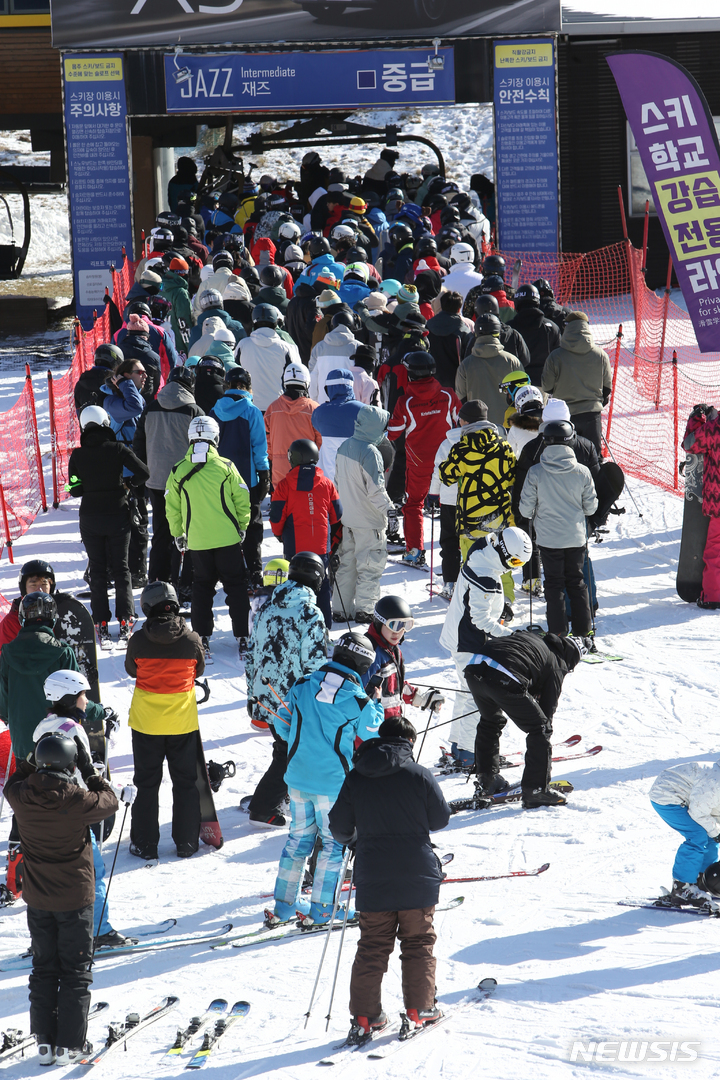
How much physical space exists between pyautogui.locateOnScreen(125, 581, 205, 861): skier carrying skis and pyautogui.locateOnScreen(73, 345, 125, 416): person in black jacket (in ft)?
13.2

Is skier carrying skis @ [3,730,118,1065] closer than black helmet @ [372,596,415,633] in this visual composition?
Yes

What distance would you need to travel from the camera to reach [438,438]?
9.76 meters

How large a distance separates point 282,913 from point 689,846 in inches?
72.1

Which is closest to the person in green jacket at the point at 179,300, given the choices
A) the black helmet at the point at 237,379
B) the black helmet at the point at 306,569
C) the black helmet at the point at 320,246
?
the black helmet at the point at 320,246

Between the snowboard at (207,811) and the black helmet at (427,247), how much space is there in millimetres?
8538

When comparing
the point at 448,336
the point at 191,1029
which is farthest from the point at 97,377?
the point at 191,1029

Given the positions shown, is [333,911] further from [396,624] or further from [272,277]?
[272,277]

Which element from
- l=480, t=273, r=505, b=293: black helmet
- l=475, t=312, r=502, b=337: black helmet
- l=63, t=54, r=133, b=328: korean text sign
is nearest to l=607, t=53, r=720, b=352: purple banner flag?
l=480, t=273, r=505, b=293: black helmet

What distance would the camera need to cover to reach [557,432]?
8156 mm

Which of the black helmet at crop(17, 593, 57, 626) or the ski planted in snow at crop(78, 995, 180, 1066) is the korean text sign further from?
the ski planted in snow at crop(78, 995, 180, 1066)

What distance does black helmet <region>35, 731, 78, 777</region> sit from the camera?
4652 millimetres

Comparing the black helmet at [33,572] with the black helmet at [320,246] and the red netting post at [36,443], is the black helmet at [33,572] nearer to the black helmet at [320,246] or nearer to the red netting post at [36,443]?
the red netting post at [36,443]

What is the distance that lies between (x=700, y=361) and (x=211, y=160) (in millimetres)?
10640

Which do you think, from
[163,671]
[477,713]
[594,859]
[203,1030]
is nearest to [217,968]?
[203,1030]
